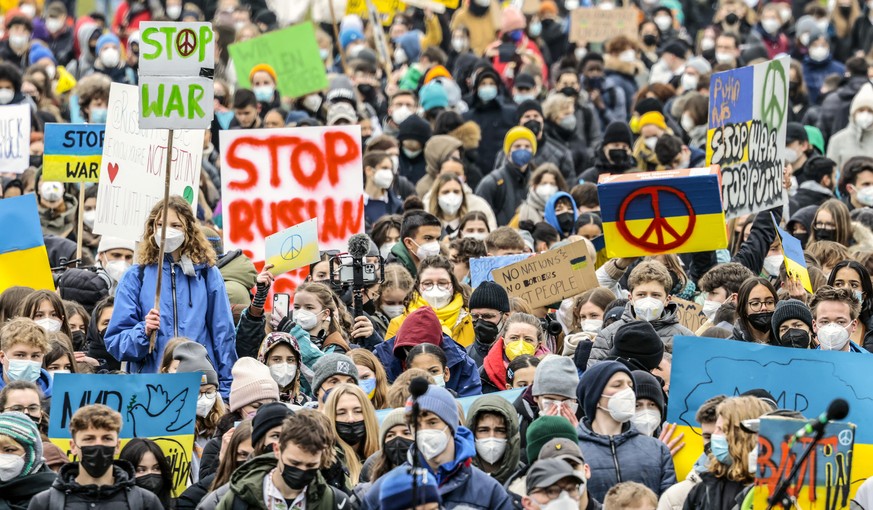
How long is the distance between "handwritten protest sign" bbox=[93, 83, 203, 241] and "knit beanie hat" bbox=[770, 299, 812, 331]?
14.6 feet

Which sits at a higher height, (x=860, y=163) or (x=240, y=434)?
(x=860, y=163)

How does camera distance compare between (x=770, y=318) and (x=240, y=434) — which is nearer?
(x=240, y=434)

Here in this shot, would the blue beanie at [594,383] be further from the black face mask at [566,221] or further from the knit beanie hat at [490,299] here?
the black face mask at [566,221]

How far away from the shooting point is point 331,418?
34.2ft

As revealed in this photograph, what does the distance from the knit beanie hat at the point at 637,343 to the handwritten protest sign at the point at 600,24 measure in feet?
43.9

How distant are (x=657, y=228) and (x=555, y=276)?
2.83 ft

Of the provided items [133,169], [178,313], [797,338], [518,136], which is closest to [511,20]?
[518,136]

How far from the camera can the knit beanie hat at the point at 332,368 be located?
1103 cm

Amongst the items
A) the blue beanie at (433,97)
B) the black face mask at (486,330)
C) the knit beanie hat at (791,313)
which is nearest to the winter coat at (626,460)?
the knit beanie hat at (791,313)

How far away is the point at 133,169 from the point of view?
569 inches

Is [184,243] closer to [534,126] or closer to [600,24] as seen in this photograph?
[534,126]

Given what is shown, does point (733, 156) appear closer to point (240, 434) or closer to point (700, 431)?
point (700, 431)

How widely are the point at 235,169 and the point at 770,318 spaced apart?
454 centimetres

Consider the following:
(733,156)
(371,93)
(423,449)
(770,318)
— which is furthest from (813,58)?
(423,449)
